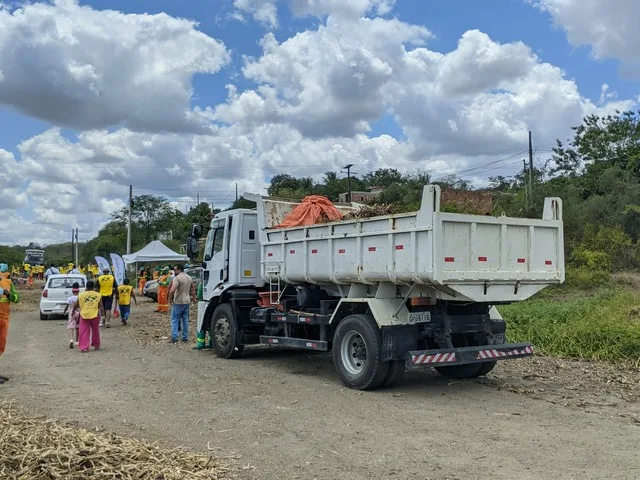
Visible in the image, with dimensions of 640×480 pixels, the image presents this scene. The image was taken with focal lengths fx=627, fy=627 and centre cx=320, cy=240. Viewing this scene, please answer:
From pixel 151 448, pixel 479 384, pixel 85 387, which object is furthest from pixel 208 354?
pixel 151 448

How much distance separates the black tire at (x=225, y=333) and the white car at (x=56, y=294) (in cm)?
1083

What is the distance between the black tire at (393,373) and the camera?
854 centimetres

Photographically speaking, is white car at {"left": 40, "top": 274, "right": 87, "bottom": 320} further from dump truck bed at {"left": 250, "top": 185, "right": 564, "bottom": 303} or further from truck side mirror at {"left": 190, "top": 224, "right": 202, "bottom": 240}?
dump truck bed at {"left": 250, "top": 185, "right": 564, "bottom": 303}

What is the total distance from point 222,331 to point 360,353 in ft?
12.8

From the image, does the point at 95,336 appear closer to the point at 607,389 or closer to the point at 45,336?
the point at 45,336

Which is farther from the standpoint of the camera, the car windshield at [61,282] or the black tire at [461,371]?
the car windshield at [61,282]

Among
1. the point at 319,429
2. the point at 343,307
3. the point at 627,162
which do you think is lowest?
the point at 319,429

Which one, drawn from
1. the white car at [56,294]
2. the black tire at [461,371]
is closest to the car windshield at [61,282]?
the white car at [56,294]

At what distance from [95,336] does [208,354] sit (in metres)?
2.59

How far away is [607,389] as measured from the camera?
8672 mm

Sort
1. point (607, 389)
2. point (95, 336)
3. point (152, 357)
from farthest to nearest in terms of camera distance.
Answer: point (95, 336) < point (152, 357) < point (607, 389)

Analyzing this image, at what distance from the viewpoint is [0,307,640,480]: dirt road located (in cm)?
547

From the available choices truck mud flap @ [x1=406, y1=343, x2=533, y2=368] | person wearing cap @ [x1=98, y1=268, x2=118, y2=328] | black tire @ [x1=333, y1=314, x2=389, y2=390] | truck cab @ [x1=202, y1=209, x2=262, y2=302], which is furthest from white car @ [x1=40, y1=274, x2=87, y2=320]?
truck mud flap @ [x1=406, y1=343, x2=533, y2=368]

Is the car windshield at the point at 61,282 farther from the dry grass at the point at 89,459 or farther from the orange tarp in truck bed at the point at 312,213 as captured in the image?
the dry grass at the point at 89,459
